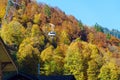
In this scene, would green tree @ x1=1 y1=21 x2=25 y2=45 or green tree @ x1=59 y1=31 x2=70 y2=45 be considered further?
green tree @ x1=59 y1=31 x2=70 y2=45

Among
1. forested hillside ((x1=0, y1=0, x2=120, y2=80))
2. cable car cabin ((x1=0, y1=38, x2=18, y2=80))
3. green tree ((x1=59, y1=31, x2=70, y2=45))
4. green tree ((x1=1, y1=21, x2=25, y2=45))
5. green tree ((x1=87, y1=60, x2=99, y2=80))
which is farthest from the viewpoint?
green tree ((x1=59, y1=31, x2=70, y2=45))

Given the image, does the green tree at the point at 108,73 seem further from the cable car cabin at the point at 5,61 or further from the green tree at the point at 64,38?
the cable car cabin at the point at 5,61

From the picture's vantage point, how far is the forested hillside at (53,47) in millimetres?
129625

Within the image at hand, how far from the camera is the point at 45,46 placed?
160 metres

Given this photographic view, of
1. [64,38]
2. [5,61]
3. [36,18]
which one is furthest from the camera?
[36,18]

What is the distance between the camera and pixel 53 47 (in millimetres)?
161750

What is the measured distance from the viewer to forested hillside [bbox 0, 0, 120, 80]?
5103 inches

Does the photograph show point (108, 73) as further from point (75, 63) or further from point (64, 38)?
point (64, 38)

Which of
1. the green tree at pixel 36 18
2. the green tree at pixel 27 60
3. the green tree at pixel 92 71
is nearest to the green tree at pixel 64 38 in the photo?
A: the green tree at pixel 36 18

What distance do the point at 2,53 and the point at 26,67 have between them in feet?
326

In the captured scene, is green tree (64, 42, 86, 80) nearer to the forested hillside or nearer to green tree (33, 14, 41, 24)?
the forested hillside

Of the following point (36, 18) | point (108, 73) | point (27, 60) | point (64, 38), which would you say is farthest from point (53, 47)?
point (27, 60)

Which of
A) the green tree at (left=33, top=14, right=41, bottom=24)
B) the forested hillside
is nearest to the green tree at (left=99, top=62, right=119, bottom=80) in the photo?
the forested hillside

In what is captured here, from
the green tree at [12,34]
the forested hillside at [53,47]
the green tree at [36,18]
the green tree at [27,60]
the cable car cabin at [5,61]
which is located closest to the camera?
the cable car cabin at [5,61]
